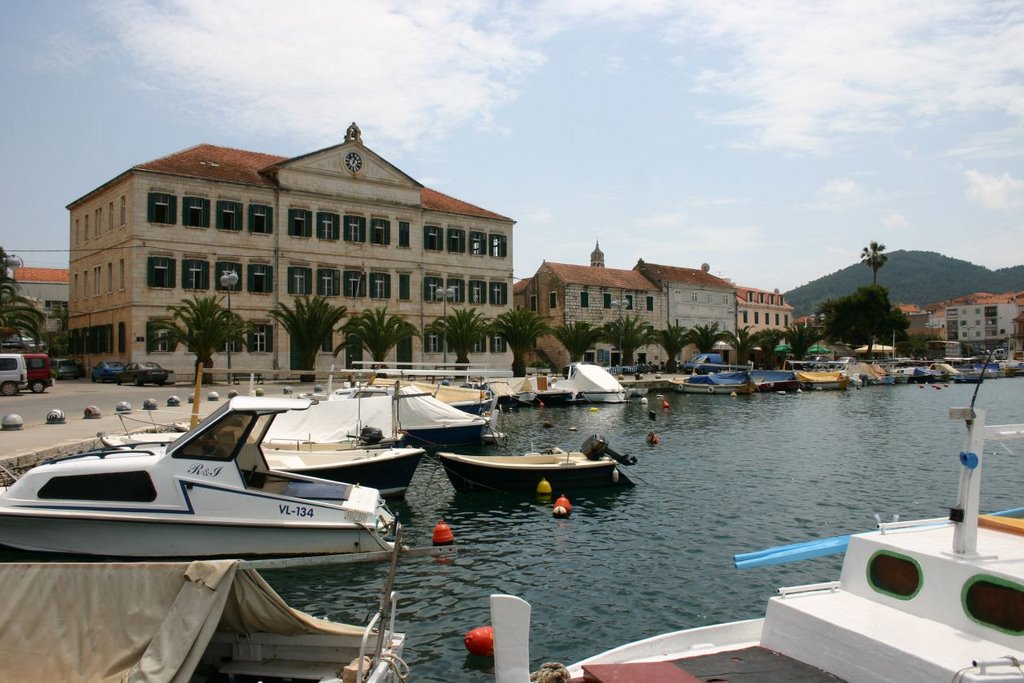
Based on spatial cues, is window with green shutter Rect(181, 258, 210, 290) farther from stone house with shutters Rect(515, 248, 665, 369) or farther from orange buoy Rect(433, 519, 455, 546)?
orange buoy Rect(433, 519, 455, 546)

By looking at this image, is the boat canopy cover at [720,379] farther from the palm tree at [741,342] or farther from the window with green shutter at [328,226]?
the window with green shutter at [328,226]

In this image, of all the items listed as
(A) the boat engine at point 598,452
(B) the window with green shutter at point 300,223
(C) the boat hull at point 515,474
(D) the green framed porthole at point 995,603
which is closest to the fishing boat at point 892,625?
(D) the green framed porthole at point 995,603

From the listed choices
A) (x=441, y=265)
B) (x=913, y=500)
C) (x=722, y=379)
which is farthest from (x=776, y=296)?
(x=913, y=500)

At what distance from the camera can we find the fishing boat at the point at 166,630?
20.0 ft

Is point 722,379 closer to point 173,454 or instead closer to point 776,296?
point 776,296

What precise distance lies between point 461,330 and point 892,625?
5025 centimetres

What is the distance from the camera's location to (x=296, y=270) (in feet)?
177

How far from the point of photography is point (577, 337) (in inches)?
2662

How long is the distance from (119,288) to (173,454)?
1709 inches

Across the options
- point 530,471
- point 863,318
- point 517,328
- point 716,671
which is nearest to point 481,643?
point 716,671

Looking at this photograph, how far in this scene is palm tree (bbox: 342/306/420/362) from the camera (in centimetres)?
5106

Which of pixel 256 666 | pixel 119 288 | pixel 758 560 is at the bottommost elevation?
pixel 256 666

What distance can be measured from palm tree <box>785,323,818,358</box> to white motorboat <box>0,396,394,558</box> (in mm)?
86412

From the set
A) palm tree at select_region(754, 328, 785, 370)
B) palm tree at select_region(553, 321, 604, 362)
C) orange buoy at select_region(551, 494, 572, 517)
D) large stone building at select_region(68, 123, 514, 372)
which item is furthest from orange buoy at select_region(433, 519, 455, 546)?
palm tree at select_region(754, 328, 785, 370)
